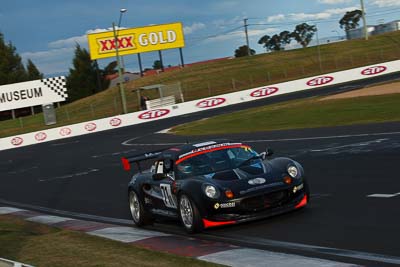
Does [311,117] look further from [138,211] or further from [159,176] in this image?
[159,176]

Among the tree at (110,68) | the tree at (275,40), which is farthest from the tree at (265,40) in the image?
the tree at (110,68)

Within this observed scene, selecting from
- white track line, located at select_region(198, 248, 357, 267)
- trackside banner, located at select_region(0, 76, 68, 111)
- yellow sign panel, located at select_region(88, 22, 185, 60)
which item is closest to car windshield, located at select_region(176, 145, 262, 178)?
white track line, located at select_region(198, 248, 357, 267)

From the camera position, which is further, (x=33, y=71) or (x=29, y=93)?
(x=33, y=71)

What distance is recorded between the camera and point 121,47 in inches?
3061

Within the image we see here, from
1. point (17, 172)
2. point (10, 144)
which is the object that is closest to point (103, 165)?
point (17, 172)

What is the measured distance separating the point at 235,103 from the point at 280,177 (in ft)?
147

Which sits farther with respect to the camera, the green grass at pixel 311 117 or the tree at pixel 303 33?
the tree at pixel 303 33

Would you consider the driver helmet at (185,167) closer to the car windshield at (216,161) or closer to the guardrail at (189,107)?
the car windshield at (216,161)

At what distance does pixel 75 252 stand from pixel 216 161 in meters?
2.55

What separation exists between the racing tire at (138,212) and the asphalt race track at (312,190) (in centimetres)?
33

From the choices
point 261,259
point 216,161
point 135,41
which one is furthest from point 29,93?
point 261,259

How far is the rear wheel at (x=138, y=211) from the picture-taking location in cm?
1093

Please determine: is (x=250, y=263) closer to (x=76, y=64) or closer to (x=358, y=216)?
(x=358, y=216)

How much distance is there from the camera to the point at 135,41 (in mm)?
78000
